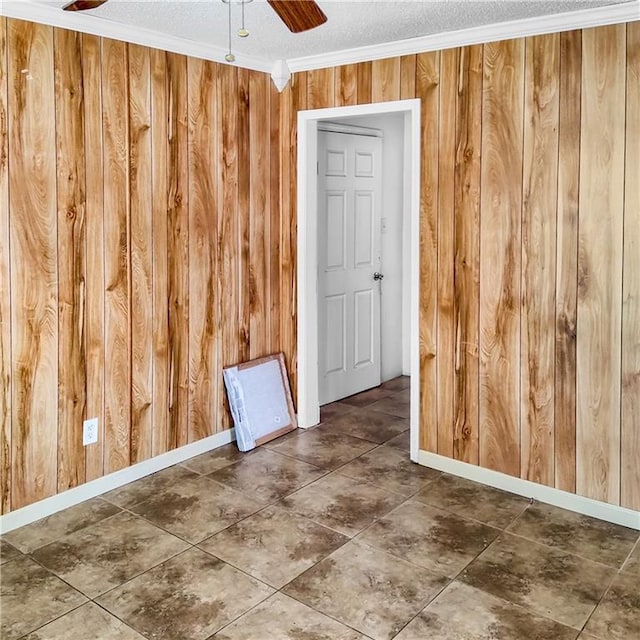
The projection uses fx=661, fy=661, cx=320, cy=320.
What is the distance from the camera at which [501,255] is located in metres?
3.52

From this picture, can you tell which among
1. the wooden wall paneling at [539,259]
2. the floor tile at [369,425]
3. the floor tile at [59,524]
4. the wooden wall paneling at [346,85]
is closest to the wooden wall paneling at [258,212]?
the wooden wall paneling at [346,85]

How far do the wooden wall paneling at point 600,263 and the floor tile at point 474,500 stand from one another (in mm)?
368

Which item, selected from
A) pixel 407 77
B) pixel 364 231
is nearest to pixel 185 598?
pixel 407 77

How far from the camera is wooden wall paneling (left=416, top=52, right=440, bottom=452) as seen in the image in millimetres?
3688

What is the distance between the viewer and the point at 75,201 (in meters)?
3.31

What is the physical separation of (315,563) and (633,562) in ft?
4.55

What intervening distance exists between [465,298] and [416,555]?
A: 144cm

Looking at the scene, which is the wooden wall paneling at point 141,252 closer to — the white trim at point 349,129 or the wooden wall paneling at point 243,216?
the wooden wall paneling at point 243,216

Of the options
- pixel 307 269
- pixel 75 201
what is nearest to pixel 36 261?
pixel 75 201

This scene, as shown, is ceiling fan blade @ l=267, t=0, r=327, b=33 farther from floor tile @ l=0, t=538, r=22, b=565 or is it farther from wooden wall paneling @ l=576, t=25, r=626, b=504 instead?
floor tile @ l=0, t=538, r=22, b=565

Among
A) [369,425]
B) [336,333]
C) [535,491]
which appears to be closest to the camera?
[535,491]

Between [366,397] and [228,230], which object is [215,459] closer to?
[228,230]

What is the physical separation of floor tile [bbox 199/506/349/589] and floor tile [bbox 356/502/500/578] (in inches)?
8.3

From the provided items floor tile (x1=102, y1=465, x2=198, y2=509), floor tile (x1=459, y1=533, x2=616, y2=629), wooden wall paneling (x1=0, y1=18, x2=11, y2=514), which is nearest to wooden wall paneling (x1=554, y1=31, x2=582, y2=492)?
floor tile (x1=459, y1=533, x2=616, y2=629)
